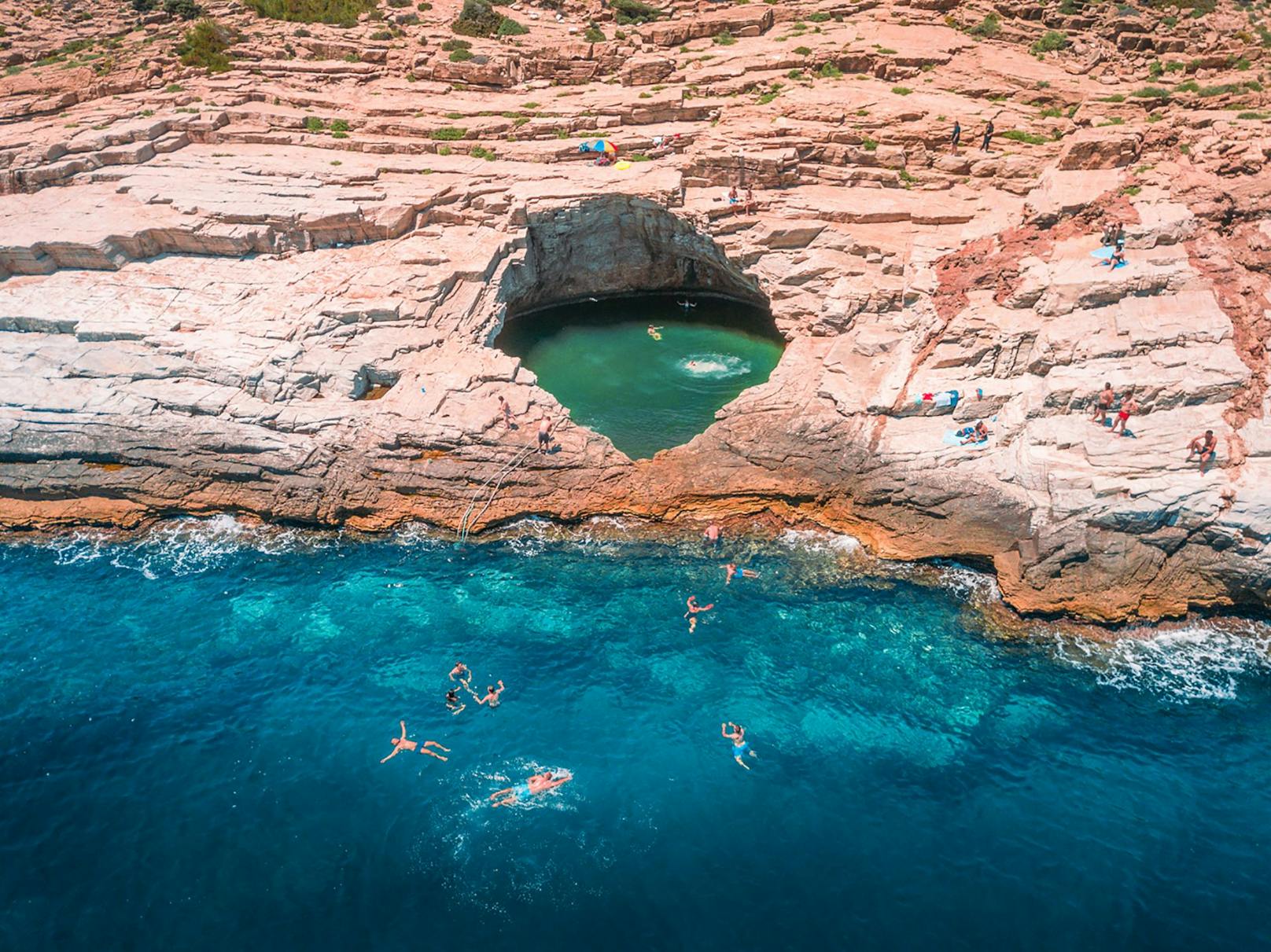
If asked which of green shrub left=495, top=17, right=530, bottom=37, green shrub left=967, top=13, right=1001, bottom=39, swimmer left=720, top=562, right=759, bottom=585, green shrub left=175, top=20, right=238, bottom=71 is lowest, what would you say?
swimmer left=720, top=562, right=759, bottom=585

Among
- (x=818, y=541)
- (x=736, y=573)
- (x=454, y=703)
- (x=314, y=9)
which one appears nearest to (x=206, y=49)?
(x=314, y=9)

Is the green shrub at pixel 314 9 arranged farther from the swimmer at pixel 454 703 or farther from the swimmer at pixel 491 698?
the swimmer at pixel 491 698

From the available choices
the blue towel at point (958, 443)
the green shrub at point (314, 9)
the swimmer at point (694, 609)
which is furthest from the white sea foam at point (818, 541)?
the green shrub at point (314, 9)

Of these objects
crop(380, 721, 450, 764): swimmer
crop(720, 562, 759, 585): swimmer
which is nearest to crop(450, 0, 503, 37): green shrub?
crop(720, 562, 759, 585): swimmer

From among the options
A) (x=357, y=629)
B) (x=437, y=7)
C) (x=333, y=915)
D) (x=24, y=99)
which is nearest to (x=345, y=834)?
(x=333, y=915)

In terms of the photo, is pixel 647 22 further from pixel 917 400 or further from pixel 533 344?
pixel 917 400

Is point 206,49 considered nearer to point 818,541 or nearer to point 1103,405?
point 818,541

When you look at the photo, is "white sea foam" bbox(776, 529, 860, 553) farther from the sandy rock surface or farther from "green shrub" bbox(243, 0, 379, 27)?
"green shrub" bbox(243, 0, 379, 27)
